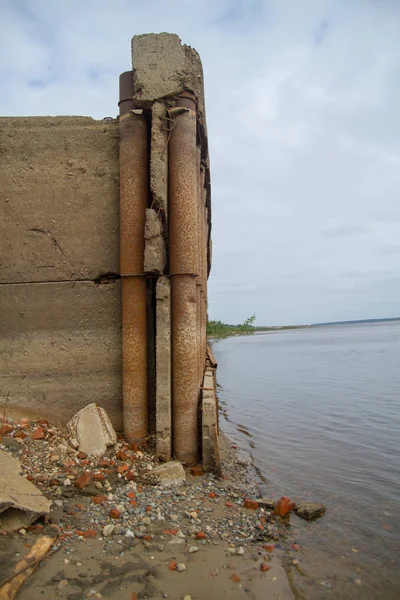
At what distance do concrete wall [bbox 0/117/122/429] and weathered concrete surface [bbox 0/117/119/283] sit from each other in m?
0.01

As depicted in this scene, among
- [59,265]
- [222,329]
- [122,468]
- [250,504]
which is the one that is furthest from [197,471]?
[222,329]

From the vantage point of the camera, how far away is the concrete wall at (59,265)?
4898 mm

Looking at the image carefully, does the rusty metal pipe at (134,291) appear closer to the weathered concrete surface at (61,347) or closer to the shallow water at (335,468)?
the weathered concrete surface at (61,347)

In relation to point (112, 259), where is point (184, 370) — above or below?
below

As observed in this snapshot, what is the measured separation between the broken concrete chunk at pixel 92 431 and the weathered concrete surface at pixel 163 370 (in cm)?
52

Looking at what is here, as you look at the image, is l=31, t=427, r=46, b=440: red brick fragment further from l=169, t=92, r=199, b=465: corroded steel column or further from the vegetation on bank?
the vegetation on bank

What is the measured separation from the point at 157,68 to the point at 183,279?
2350 millimetres

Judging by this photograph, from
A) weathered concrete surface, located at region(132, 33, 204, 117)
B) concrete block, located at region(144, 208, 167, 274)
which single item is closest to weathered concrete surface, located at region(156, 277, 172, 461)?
concrete block, located at region(144, 208, 167, 274)

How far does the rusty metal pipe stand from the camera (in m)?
4.72

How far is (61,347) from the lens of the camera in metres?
4.91

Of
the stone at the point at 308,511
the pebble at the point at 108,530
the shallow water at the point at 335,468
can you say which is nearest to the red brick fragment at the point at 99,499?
the pebble at the point at 108,530

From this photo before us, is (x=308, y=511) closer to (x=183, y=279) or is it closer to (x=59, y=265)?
(x=183, y=279)

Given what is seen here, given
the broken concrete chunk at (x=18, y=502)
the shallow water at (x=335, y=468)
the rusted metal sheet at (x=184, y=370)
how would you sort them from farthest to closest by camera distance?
1. the rusted metal sheet at (x=184, y=370)
2. the shallow water at (x=335, y=468)
3. the broken concrete chunk at (x=18, y=502)

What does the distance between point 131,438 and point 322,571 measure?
2.22m
